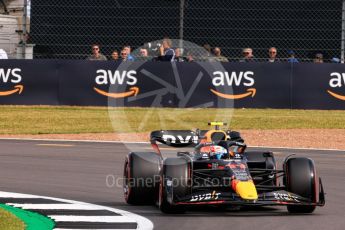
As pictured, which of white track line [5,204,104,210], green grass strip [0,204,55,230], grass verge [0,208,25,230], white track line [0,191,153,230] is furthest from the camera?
white track line [5,204,104,210]

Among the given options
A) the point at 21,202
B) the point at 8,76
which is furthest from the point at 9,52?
the point at 21,202

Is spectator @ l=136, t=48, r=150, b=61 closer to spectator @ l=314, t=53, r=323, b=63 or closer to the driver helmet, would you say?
spectator @ l=314, t=53, r=323, b=63

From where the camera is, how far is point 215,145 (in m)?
11.1

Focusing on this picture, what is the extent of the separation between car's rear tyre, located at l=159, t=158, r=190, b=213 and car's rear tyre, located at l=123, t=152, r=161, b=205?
63 centimetres

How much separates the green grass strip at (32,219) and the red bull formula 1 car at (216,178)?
4.00 ft

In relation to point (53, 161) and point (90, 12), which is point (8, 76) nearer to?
point (90, 12)

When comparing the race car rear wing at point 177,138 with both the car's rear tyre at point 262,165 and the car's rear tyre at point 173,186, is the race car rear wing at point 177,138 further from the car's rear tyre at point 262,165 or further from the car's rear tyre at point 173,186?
the car's rear tyre at point 173,186

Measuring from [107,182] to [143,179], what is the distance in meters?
2.52

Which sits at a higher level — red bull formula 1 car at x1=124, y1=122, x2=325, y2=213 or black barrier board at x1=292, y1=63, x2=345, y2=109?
black barrier board at x1=292, y1=63, x2=345, y2=109

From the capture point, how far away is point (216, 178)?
10.7 meters

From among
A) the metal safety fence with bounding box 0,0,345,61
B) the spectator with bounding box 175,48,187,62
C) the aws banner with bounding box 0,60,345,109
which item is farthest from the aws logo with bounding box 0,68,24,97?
the spectator with bounding box 175,48,187,62

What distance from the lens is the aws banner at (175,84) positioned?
25.1m

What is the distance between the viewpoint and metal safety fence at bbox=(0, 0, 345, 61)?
2798 cm

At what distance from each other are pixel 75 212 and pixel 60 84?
15440 millimetres
